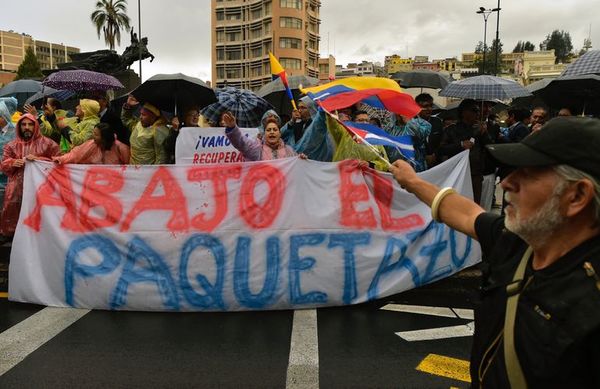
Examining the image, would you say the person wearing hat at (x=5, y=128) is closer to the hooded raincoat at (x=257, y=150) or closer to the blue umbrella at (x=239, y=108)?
the blue umbrella at (x=239, y=108)

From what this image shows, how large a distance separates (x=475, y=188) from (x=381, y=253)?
213cm

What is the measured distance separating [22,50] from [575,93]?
186625 millimetres

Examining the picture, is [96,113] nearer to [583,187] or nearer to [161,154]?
[161,154]

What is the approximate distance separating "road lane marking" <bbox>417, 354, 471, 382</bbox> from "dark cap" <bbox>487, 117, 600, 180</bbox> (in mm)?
2352

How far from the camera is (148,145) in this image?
5941mm

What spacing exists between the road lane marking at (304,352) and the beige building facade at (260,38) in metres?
75.3

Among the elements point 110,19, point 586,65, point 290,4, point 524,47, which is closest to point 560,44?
point 524,47

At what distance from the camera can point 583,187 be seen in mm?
1269

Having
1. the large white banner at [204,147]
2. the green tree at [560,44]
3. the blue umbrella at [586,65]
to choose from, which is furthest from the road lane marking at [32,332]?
the green tree at [560,44]

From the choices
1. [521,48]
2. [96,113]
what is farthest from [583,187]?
[521,48]

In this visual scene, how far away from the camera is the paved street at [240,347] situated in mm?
3266

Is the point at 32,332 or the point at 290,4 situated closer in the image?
the point at 32,332

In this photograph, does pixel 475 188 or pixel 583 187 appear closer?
pixel 583 187

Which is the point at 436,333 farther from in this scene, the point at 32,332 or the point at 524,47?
the point at 524,47
